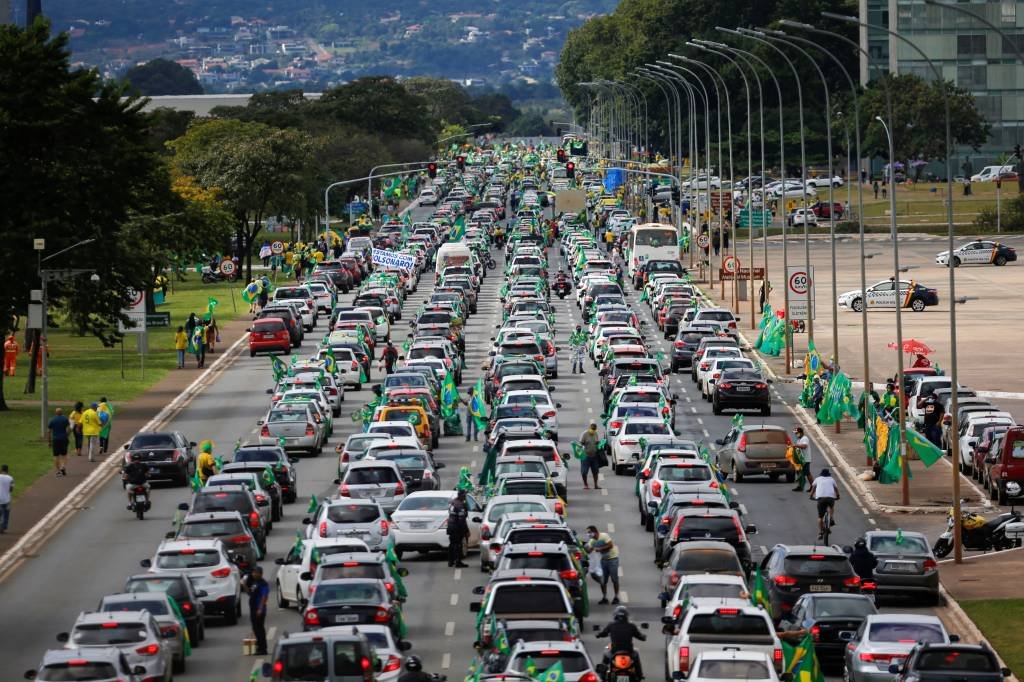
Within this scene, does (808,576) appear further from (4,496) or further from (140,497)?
(4,496)

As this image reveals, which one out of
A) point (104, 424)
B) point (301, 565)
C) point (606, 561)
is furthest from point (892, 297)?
point (301, 565)

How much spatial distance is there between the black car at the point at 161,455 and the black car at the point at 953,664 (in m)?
26.3

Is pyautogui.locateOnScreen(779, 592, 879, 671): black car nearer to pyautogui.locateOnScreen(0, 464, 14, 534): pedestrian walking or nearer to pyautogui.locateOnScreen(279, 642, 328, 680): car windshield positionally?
pyautogui.locateOnScreen(279, 642, 328, 680): car windshield

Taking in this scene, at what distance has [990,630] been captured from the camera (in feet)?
107

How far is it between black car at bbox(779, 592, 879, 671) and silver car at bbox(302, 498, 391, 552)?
939cm

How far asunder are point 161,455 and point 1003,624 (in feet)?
72.4

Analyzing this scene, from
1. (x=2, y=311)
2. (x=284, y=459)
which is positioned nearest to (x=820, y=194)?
(x=2, y=311)

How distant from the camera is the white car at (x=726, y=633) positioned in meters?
27.2

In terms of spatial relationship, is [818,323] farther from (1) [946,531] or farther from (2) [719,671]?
(2) [719,671]

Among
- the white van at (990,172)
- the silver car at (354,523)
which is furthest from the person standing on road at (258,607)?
the white van at (990,172)

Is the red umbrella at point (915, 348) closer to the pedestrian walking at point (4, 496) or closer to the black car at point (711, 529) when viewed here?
the black car at point (711, 529)

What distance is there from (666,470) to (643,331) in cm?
3995

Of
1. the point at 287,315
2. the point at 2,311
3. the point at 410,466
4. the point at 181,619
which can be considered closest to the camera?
the point at 181,619

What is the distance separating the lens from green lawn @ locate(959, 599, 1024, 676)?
102 ft
